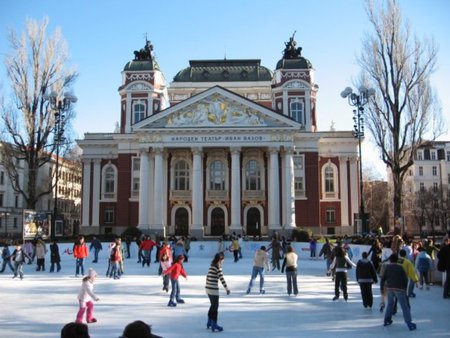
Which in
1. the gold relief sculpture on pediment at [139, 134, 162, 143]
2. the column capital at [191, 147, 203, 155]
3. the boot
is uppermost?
the gold relief sculpture on pediment at [139, 134, 162, 143]

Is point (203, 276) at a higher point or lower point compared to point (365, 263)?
lower

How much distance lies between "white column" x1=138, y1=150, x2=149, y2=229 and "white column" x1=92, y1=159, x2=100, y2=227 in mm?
7510

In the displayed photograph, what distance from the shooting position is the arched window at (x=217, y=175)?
48.2 metres

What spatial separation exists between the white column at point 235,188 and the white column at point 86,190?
16.1 metres

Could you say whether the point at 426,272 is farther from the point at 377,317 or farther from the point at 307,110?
the point at 307,110

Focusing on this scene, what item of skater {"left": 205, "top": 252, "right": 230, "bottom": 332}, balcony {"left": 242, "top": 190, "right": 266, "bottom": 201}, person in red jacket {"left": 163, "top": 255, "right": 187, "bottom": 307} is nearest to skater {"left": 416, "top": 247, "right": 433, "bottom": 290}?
person in red jacket {"left": 163, "top": 255, "right": 187, "bottom": 307}

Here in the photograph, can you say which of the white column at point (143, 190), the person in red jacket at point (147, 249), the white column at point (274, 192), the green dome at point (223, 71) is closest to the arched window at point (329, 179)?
the white column at point (274, 192)

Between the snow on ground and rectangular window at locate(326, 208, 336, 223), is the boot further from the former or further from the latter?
rectangular window at locate(326, 208, 336, 223)

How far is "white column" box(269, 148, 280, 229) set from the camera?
44.4 meters

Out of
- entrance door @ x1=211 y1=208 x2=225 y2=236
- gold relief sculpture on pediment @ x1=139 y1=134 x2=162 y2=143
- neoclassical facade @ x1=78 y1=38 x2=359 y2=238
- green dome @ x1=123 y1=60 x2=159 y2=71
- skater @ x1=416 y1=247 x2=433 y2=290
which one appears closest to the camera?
skater @ x1=416 y1=247 x2=433 y2=290

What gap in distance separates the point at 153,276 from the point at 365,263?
11.1m

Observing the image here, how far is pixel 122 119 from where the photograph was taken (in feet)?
176

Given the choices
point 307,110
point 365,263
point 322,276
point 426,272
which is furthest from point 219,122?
point 365,263

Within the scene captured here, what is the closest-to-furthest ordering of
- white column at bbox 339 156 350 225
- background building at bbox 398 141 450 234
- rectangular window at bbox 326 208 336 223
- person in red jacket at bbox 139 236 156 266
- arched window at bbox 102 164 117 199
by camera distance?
person in red jacket at bbox 139 236 156 266 → white column at bbox 339 156 350 225 → rectangular window at bbox 326 208 336 223 → arched window at bbox 102 164 117 199 → background building at bbox 398 141 450 234
